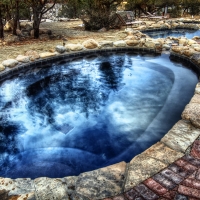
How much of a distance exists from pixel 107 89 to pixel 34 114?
1961 mm

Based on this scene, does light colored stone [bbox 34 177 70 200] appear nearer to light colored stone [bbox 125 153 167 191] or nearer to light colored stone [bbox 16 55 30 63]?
light colored stone [bbox 125 153 167 191]

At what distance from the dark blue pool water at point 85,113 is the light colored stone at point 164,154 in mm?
624

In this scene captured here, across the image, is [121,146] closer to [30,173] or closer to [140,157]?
[140,157]

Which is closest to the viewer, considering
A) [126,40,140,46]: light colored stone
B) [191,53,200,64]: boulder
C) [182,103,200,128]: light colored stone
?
[182,103,200,128]: light colored stone

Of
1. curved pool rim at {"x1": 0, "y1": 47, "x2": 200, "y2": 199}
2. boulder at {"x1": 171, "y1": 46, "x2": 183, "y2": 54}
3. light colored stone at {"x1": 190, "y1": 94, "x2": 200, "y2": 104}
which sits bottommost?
light colored stone at {"x1": 190, "y1": 94, "x2": 200, "y2": 104}

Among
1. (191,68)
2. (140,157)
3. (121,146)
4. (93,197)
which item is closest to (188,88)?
(191,68)

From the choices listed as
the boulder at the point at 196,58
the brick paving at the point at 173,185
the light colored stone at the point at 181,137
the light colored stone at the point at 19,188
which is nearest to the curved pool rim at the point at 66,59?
the boulder at the point at 196,58

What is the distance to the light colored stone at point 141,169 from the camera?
2273 mm

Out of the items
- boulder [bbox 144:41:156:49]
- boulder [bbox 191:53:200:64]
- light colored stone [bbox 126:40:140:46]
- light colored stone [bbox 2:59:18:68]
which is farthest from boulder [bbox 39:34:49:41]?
boulder [bbox 191:53:200:64]

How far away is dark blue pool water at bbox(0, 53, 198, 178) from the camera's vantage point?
3.30 m

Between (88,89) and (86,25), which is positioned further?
(86,25)

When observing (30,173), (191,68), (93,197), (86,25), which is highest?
(86,25)

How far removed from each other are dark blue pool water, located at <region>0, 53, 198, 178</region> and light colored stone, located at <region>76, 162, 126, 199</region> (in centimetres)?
65

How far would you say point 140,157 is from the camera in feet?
8.66
